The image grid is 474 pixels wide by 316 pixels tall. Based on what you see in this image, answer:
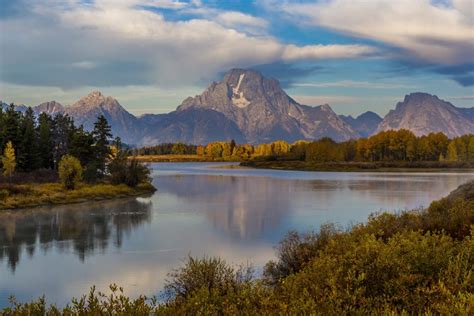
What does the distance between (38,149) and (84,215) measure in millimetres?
41764

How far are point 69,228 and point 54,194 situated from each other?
21.0 metres

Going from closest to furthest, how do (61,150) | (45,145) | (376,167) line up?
1. (45,145)
2. (61,150)
3. (376,167)

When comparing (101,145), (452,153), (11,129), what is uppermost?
(11,129)

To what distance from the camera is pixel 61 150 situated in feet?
283

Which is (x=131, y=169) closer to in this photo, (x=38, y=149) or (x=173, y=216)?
(x=38, y=149)

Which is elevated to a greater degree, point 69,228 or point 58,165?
point 58,165

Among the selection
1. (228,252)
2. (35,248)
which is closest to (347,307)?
(228,252)

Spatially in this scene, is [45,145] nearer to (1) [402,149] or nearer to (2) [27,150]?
(2) [27,150]

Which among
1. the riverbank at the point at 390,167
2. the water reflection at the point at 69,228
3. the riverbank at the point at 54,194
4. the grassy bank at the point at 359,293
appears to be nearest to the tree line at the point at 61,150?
the riverbank at the point at 54,194

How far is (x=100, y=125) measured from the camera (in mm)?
85062

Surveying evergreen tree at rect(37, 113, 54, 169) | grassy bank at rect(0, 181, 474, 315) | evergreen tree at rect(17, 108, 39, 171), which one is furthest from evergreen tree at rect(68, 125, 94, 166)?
grassy bank at rect(0, 181, 474, 315)

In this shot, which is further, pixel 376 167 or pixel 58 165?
pixel 376 167

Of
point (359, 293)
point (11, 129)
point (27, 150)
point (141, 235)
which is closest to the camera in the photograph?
point (359, 293)

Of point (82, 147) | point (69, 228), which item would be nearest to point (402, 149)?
point (82, 147)
